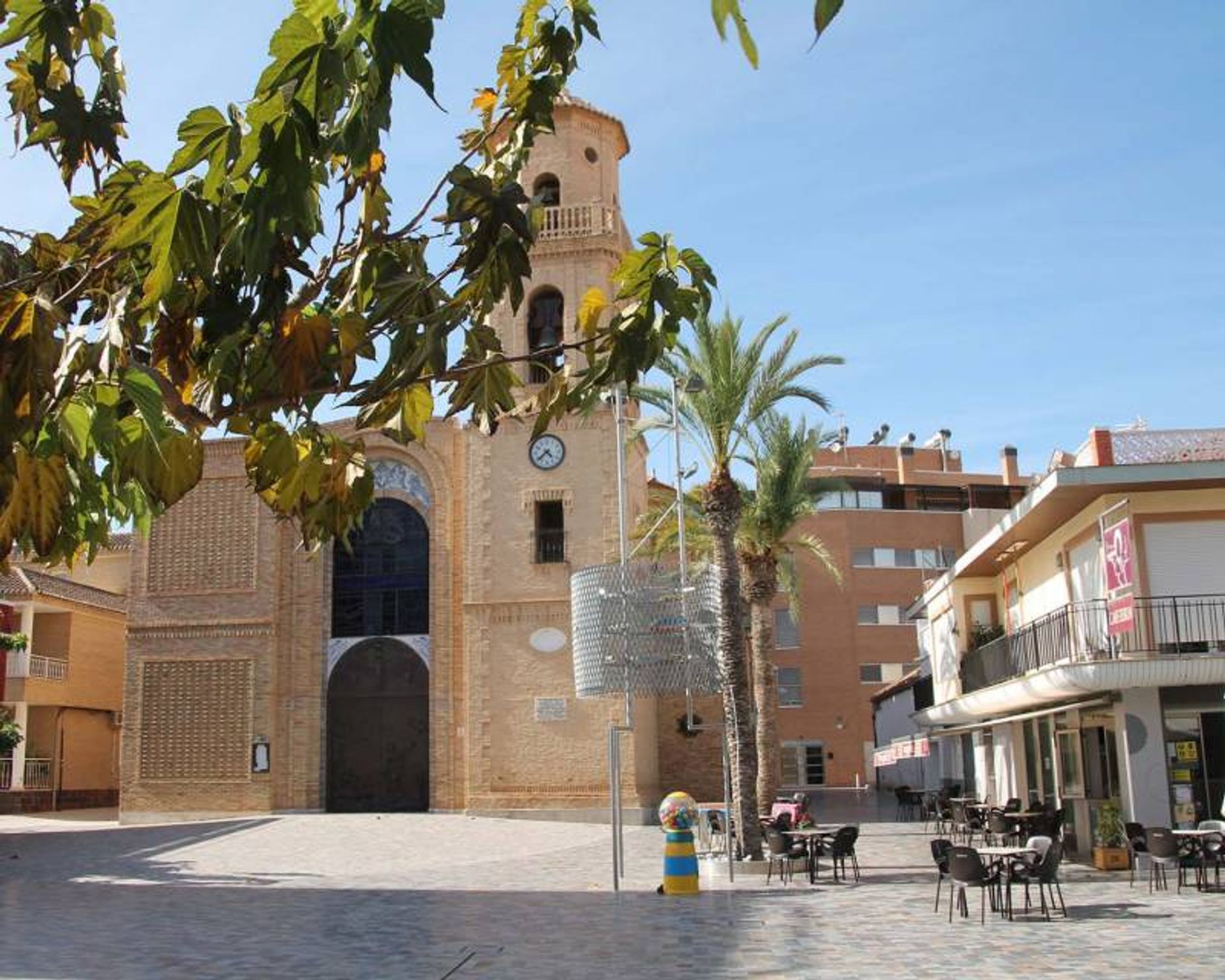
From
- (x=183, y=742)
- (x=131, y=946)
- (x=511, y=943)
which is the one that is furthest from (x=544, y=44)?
(x=183, y=742)

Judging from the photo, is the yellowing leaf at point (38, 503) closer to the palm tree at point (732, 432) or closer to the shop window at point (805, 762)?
the palm tree at point (732, 432)

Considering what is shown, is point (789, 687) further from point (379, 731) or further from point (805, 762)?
point (379, 731)

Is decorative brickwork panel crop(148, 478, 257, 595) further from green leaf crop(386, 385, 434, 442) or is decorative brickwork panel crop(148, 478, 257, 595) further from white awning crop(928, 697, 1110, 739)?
green leaf crop(386, 385, 434, 442)

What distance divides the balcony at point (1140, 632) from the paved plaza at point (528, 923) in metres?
3.39

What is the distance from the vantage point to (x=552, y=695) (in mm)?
34406

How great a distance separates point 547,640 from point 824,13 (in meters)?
33.0

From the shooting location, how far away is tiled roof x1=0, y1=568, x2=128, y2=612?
39.2 m

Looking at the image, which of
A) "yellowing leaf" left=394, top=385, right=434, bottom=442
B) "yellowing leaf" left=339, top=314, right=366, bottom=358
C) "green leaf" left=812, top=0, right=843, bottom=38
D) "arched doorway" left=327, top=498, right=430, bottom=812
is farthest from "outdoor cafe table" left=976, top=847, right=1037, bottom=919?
"arched doorway" left=327, top=498, right=430, bottom=812

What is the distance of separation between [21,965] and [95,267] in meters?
12.0

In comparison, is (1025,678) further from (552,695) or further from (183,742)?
(183,742)

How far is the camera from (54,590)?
1601 inches

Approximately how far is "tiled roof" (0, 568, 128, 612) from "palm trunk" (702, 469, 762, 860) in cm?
2374

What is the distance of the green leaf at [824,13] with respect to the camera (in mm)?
2094

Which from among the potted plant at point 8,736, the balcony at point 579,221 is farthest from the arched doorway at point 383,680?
the potted plant at point 8,736
